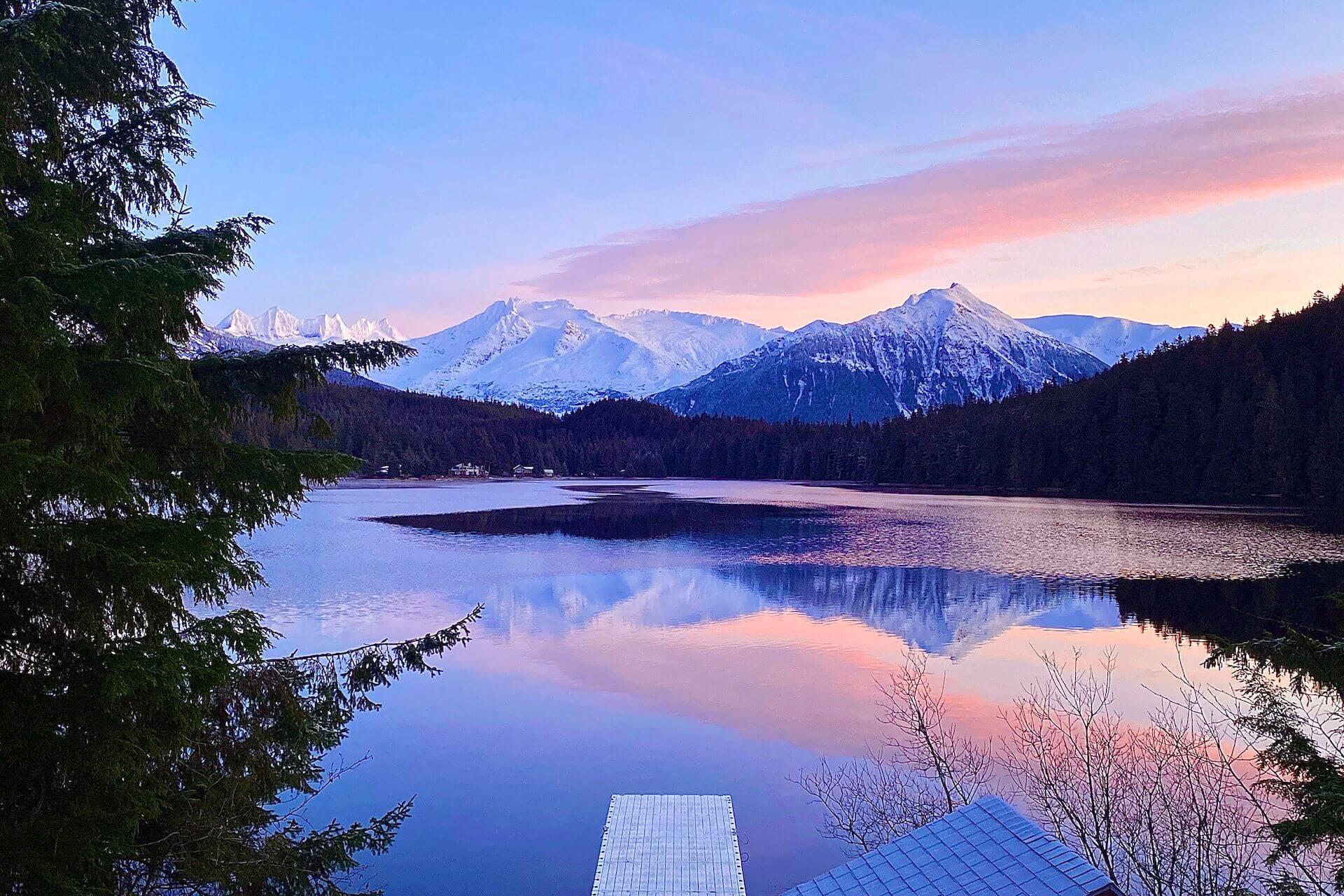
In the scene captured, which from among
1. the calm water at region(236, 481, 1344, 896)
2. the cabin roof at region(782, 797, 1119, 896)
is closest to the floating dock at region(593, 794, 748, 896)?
the calm water at region(236, 481, 1344, 896)

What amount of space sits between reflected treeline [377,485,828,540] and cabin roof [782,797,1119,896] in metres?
42.0

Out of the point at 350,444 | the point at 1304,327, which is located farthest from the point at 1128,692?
the point at 350,444

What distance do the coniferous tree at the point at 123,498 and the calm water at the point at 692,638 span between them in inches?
195

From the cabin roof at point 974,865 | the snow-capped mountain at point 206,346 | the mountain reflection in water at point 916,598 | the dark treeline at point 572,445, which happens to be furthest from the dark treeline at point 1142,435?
the cabin roof at point 974,865

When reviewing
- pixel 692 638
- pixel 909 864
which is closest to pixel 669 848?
pixel 909 864

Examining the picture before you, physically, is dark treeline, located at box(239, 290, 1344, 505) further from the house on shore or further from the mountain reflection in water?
the house on shore

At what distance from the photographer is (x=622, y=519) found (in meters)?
63.1

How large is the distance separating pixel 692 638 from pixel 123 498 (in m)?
20.7

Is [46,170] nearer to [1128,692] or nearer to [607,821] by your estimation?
[607,821]

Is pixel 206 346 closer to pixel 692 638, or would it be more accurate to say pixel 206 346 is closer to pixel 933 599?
pixel 692 638

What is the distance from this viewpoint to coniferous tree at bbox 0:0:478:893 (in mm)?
4762

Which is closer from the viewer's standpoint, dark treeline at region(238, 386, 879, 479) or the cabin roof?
the cabin roof

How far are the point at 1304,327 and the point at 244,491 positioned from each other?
334ft

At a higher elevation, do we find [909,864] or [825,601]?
[909,864]
